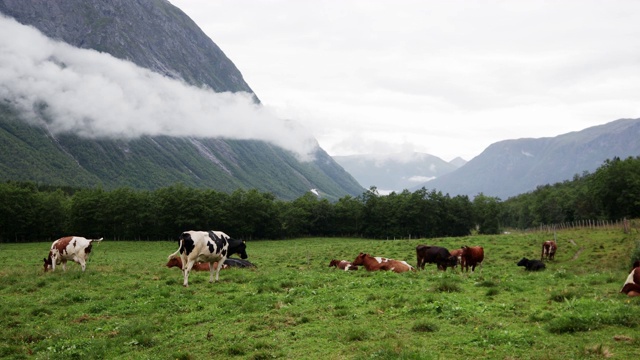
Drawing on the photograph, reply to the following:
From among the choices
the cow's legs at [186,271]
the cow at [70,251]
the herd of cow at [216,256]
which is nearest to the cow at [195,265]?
the herd of cow at [216,256]

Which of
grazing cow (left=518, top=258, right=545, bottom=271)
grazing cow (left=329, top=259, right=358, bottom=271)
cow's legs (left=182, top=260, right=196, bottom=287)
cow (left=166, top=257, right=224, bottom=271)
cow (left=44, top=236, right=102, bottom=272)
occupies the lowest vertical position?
grazing cow (left=518, top=258, right=545, bottom=271)

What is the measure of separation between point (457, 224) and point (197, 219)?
6606 cm

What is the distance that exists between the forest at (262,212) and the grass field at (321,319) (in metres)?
81.3

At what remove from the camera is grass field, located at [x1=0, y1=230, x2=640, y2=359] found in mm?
10398

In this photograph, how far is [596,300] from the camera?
13.3 m

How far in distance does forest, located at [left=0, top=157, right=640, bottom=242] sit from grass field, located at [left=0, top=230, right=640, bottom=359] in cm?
8130

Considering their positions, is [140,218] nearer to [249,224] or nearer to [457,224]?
[249,224]

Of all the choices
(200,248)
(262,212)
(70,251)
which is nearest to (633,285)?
(200,248)

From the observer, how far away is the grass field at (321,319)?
10398 mm

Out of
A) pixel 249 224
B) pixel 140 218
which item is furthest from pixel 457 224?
pixel 140 218

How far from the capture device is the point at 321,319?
1345cm

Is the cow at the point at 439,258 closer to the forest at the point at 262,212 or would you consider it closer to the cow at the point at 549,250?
the cow at the point at 549,250

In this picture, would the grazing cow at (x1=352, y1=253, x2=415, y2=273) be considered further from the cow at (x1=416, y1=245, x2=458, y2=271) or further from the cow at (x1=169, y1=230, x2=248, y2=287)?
the cow at (x1=169, y1=230, x2=248, y2=287)

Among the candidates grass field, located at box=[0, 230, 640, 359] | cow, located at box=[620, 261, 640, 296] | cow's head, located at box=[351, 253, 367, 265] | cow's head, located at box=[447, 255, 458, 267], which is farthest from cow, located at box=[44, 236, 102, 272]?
cow, located at box=[620, 261, 640, 296]
